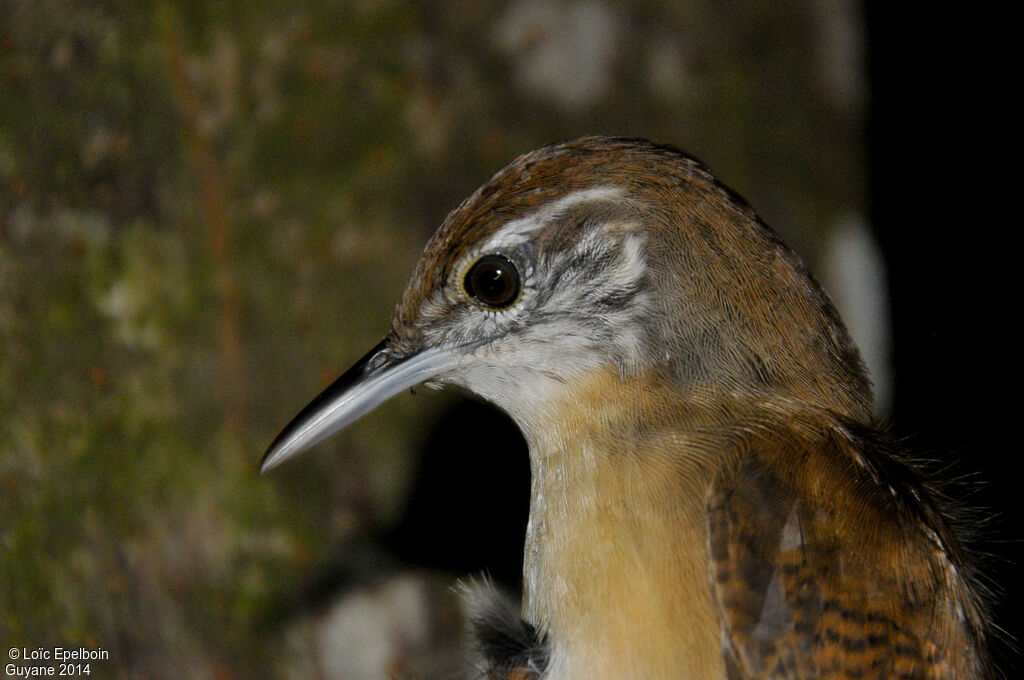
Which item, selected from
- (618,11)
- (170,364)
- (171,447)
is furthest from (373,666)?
(618,11)

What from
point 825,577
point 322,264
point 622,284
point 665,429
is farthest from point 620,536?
point 322,264

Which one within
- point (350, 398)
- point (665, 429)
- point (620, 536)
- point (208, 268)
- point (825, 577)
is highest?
point (208, 268)

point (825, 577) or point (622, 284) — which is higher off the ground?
point (622, 284)

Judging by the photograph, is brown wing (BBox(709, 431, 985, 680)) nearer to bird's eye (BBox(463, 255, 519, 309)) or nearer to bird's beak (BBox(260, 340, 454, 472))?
bird's eye (BBox(463, 255, 519, 309))

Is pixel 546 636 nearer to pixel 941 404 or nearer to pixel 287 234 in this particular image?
pixel 287 234

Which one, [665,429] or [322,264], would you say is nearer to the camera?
[665,429]

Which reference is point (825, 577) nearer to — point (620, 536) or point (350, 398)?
point (620, 536)

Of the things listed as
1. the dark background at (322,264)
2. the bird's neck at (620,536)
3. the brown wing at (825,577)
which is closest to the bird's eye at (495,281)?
the bird's neck at (620,536)
